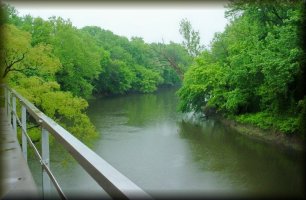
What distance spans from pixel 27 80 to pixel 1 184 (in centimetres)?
1126

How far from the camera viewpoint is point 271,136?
16.5 m

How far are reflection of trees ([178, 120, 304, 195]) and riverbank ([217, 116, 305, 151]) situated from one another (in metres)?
0.37

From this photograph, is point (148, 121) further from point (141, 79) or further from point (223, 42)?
point (141, 79)

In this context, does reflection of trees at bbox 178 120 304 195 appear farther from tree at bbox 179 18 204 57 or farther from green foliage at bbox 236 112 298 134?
tree at bbox 179 18 204 57

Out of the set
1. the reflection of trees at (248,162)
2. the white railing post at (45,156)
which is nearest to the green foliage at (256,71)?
the reflection of trees at (248,162)

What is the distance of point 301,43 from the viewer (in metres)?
13.4

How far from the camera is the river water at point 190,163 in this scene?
436 inches

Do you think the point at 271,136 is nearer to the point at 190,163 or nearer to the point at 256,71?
the point at 256,71

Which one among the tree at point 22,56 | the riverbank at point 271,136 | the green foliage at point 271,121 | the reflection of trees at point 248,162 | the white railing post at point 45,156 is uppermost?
the tree at point 22,56

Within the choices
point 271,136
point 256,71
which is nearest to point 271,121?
point 271,136

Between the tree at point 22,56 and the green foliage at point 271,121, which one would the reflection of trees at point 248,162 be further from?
the tree at point 22,56

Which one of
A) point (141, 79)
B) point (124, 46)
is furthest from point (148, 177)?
point (124, 46)

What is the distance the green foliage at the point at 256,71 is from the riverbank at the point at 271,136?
0.27 m

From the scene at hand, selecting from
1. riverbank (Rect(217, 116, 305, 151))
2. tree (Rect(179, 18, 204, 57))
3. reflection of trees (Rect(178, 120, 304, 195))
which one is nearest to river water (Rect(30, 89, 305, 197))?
reflection of trees (Rect(178, 120, 304, 195))
